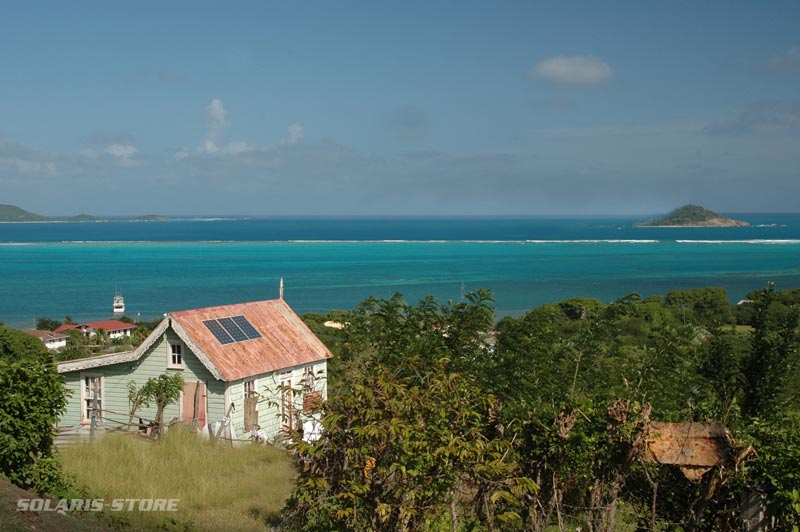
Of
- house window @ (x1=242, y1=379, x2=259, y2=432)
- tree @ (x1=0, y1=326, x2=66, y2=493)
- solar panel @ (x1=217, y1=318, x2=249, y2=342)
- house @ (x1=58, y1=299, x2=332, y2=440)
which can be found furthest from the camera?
solar panel @ (x1=217, y1=318, x2=249, y2=342)

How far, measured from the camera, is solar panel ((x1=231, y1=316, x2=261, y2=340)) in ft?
78.4

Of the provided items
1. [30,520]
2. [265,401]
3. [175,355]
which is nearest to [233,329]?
[175,355]

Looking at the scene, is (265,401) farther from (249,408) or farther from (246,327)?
(246,327)

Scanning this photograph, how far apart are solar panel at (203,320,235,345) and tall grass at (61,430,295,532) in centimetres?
405

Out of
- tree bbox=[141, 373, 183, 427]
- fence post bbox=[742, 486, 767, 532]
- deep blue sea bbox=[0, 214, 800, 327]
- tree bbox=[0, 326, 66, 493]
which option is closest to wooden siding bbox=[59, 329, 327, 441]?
tree bbox=[141, 373, 183, 427]

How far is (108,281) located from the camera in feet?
391

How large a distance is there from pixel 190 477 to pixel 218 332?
25.4 feet

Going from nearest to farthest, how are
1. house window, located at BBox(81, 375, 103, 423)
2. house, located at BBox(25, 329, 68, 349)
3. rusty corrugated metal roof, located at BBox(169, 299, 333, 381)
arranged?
rusty corrugated metal roof, located at BBox(169, 299, 333, 381), house window, located at BBox(81, 375, 103, 423), house, located at BBox(25, 329, 68, 349)

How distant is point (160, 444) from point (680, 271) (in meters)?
121

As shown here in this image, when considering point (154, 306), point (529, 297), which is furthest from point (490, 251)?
point (154, 306)

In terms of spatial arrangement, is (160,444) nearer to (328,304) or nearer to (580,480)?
(580,480)

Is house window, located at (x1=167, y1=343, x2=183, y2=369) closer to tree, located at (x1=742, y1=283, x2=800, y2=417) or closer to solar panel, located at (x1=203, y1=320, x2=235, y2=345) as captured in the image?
solar panel, located at (x1=203, y1=320, x2=235, y2=345)

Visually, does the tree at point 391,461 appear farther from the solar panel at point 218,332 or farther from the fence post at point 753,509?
the solar panel at point 218,332

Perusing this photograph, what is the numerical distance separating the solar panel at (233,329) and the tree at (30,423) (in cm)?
1009
